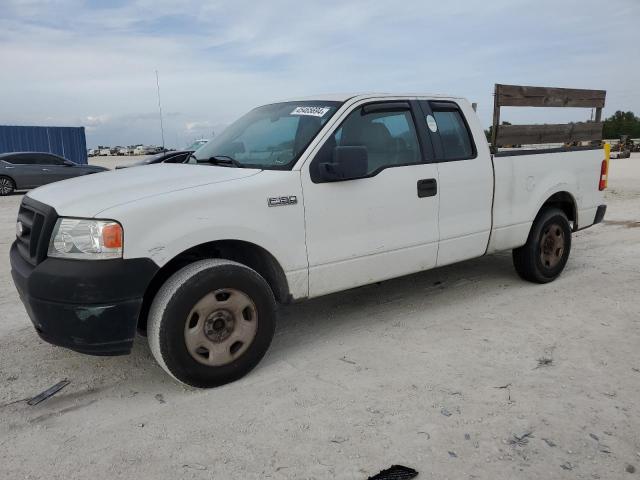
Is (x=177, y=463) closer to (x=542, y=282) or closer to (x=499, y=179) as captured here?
(x=499, y=179)

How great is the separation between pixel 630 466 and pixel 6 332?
14.3ft

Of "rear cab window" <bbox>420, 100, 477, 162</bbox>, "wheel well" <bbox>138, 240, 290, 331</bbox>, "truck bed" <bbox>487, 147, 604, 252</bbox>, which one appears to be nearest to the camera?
"wheel well" <bbox>138, 240, 290, 331</bbox>

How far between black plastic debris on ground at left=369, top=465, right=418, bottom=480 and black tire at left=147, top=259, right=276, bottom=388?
1.24 metres

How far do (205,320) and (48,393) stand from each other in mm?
1091

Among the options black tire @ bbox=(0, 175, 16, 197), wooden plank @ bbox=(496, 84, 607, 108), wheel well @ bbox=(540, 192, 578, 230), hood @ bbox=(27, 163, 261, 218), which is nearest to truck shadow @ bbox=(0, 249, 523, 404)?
wheel well @ bbox=(540, 192, 578, 230)

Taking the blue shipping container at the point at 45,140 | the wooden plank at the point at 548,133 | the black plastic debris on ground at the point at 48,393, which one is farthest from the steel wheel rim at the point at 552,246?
the blue shipping container at the point at 45,140

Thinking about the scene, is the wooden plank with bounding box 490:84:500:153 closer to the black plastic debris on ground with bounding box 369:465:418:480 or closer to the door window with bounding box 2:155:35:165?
the black plastic debris on ground with bounding box 369:465:418:480

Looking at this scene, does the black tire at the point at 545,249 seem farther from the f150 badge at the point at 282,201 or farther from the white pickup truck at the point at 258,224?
the f150 badge at the point at 282,201

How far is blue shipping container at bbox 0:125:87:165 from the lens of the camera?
2822 cm

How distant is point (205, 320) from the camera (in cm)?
321

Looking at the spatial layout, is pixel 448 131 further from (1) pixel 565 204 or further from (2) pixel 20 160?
(2) pixel 20 160

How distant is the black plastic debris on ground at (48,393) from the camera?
3.20 m

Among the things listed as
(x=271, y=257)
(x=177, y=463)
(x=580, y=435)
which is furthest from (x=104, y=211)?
(x=580, y=435)

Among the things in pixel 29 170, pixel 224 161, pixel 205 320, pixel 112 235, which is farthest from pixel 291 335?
pixel 29 170
